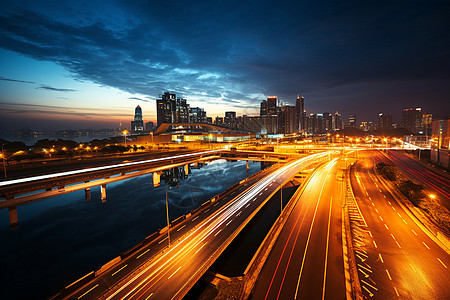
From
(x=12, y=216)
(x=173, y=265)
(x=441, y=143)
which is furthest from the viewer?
(x=441, y=143)

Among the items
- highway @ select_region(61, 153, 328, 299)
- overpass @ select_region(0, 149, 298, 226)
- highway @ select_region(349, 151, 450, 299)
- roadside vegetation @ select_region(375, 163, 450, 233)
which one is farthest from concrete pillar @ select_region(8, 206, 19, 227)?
roadside vegetation @ select_region(375, 163, 450, 233)

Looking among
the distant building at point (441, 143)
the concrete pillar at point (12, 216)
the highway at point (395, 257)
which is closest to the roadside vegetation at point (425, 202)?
the highway at point (395, 257)

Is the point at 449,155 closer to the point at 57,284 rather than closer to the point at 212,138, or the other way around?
the point at 57,284

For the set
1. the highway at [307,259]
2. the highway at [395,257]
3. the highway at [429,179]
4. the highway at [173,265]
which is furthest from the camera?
the highway at [429,179]

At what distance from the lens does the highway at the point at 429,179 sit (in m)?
38.9

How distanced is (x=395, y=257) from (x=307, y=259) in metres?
10.7

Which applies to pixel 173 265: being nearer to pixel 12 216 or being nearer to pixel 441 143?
pixel 12 216

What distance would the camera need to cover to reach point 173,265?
1964 cm

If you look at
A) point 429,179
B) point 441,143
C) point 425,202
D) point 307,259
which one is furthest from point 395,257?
point 441,143

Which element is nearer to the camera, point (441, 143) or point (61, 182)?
point (61, 182)

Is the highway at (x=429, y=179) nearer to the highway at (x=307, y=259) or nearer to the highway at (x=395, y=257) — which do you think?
the highway at (x=395, y=257)

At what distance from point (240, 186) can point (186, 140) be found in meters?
109

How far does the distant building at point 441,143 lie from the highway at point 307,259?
55.8 meters

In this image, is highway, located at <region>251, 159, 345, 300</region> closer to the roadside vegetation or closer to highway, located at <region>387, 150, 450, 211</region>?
the roadside vegetation
